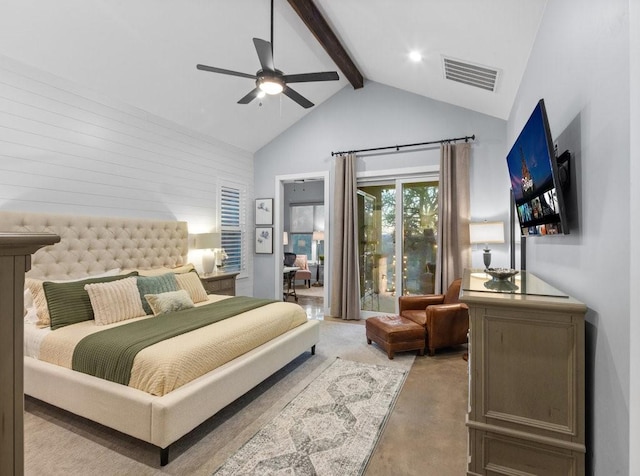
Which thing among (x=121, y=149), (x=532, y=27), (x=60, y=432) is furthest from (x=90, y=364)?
(x=532, y=27)

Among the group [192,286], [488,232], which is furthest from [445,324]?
[192,286]

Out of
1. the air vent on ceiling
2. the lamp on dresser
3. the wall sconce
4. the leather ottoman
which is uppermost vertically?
the air vent on ceiling

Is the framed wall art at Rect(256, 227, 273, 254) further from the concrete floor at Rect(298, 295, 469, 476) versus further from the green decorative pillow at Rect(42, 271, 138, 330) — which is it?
the concrete floor at Rect(298, 295, 469, 476)

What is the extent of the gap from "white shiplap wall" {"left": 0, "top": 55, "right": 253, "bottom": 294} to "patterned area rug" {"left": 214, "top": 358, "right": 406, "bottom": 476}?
2.93 m

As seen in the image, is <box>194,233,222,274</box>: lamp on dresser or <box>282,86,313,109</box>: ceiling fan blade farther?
<box>194,233,222,274</box>: lamp on dresser

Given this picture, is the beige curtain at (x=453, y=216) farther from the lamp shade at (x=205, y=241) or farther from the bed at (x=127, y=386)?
the lamp shade at (x=205, y=241)

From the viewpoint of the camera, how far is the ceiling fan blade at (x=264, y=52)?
2479mm

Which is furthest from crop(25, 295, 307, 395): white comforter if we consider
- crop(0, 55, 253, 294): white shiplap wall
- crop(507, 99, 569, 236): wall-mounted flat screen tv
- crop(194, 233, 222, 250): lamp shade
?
crop(507, 99, 569, 236): wall-mounted flat screen tv

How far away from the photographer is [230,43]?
3.69 m

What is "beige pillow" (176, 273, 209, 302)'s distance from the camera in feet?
11.8

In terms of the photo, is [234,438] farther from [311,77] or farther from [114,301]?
[311,77]

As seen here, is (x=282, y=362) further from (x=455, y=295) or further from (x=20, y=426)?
(x=20, y=426)

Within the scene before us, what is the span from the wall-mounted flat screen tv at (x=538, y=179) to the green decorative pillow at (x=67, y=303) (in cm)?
346

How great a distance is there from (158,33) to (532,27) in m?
3.32
